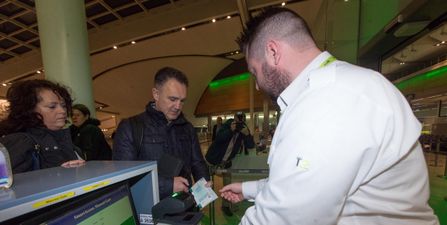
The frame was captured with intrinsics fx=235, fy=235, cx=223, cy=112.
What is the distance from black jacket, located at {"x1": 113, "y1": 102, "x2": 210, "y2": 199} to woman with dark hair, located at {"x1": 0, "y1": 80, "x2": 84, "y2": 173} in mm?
273

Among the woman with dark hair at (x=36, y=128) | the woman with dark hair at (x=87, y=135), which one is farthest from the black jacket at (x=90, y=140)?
the woman with dark hair at (x=36, y=128)

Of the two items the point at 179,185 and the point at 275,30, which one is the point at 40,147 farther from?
the point at 275,30

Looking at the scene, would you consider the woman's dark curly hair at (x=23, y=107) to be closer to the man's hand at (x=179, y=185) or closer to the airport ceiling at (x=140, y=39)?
the man's hand at (x=179, y=185)

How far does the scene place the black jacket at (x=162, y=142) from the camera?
137 cm

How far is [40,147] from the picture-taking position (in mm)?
1124

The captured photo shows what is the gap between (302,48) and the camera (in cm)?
80

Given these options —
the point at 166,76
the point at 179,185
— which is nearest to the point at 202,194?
the point at 179,185

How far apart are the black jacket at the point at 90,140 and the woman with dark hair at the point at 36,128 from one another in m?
0.97

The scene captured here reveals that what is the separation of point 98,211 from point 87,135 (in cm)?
176

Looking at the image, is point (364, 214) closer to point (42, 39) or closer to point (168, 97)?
point (168, 97)

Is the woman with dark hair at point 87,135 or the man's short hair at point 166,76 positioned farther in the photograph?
the woman with dark hair at point 87,135

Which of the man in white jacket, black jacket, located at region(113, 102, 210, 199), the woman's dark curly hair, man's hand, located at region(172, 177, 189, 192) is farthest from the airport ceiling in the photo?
the man in white jacket

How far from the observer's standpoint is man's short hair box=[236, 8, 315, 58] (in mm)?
815

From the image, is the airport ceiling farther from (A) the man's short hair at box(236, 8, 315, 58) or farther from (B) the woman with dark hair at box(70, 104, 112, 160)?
(A) the man's short hair at box(236, 8, 315, 58)
